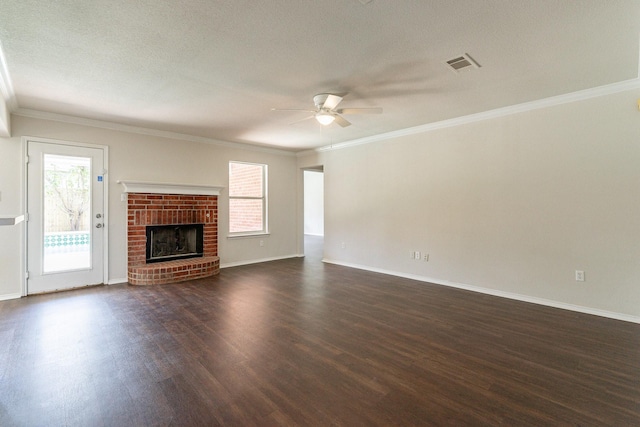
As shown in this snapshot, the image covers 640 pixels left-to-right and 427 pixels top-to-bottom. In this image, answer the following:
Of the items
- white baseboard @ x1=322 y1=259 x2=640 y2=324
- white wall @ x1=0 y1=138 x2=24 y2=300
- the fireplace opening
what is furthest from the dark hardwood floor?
the fireplace opening

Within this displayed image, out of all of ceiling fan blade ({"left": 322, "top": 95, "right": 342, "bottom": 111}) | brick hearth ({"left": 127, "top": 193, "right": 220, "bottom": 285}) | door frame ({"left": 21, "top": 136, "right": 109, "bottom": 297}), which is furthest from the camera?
brick hearth ({"left": 127, "top": 193, "right": 220, "bottom": 285})

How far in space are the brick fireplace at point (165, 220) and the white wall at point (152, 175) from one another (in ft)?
0.51

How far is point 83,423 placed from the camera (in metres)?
1.71

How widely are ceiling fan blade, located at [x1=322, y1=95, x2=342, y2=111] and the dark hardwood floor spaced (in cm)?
239

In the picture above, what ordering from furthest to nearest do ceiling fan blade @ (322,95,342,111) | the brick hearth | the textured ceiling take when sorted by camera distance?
the brick hearth, ceiling fan blade @ (322,95,342,111), the textured ceiling

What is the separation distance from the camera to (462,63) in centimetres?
278

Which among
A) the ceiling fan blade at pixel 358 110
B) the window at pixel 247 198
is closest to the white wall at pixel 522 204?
the ceiling fan blade at pixel 358 110

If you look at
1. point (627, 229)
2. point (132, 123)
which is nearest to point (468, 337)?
point (627, 229)

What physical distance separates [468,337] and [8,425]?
3379 mm

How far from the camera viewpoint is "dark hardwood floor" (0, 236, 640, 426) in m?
1.81

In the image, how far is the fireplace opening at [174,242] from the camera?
5223mm

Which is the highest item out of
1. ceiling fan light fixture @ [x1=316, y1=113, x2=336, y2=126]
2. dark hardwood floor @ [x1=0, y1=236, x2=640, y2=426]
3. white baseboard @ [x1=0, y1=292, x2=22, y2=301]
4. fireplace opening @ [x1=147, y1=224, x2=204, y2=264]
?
ceiling fan light fixture @ [x1=316, y1=113, x2=336, y2=126]

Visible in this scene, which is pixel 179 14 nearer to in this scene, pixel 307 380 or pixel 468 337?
pixel 307 380

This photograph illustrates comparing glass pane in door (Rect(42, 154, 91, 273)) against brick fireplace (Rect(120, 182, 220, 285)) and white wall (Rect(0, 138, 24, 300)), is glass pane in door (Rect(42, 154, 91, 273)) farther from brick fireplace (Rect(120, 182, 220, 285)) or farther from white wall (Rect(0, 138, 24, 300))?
brick fireplace (Rect(120, 182, 220, 285))
